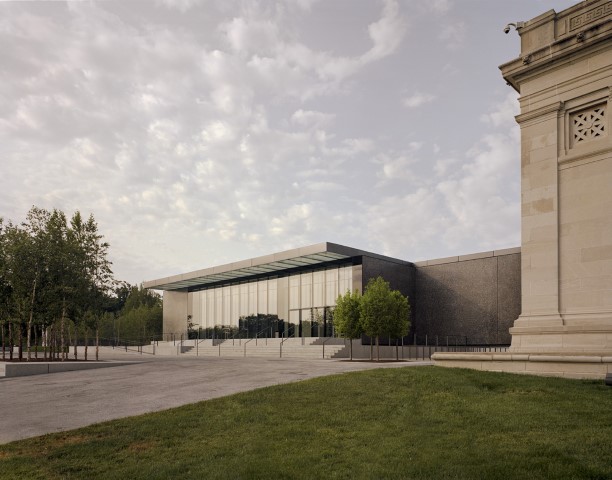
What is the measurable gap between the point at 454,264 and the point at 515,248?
5768 mm

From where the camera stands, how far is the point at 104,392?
1761 cm

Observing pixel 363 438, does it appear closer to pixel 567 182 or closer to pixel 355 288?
pixel 567 182

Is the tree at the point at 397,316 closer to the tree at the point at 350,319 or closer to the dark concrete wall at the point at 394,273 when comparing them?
the tree at the point at 350,319

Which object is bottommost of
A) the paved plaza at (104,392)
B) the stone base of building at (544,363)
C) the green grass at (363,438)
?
the paved plaza at (104,392)

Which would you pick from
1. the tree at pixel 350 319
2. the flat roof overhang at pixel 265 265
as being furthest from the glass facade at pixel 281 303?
the tree at pixel 350 319

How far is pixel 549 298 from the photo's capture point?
597 inches

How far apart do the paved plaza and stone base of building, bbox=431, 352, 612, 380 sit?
605 centimetres

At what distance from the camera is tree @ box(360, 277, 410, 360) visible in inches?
1421

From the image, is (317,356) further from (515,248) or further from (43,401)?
(43,401)

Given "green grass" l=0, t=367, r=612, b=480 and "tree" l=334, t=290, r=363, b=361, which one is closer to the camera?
"green grass" l=0, t=367, r=612, b=480

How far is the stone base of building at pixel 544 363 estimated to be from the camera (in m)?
13.3

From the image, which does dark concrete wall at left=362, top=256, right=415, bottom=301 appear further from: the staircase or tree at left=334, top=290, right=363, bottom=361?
tree at left=334, top=290, right=363, bottom=361

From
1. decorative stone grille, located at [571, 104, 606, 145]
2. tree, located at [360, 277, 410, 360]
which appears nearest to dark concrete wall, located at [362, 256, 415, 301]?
tree, located at [360, 277, 410, 360]

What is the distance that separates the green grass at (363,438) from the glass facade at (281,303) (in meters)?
35.0
